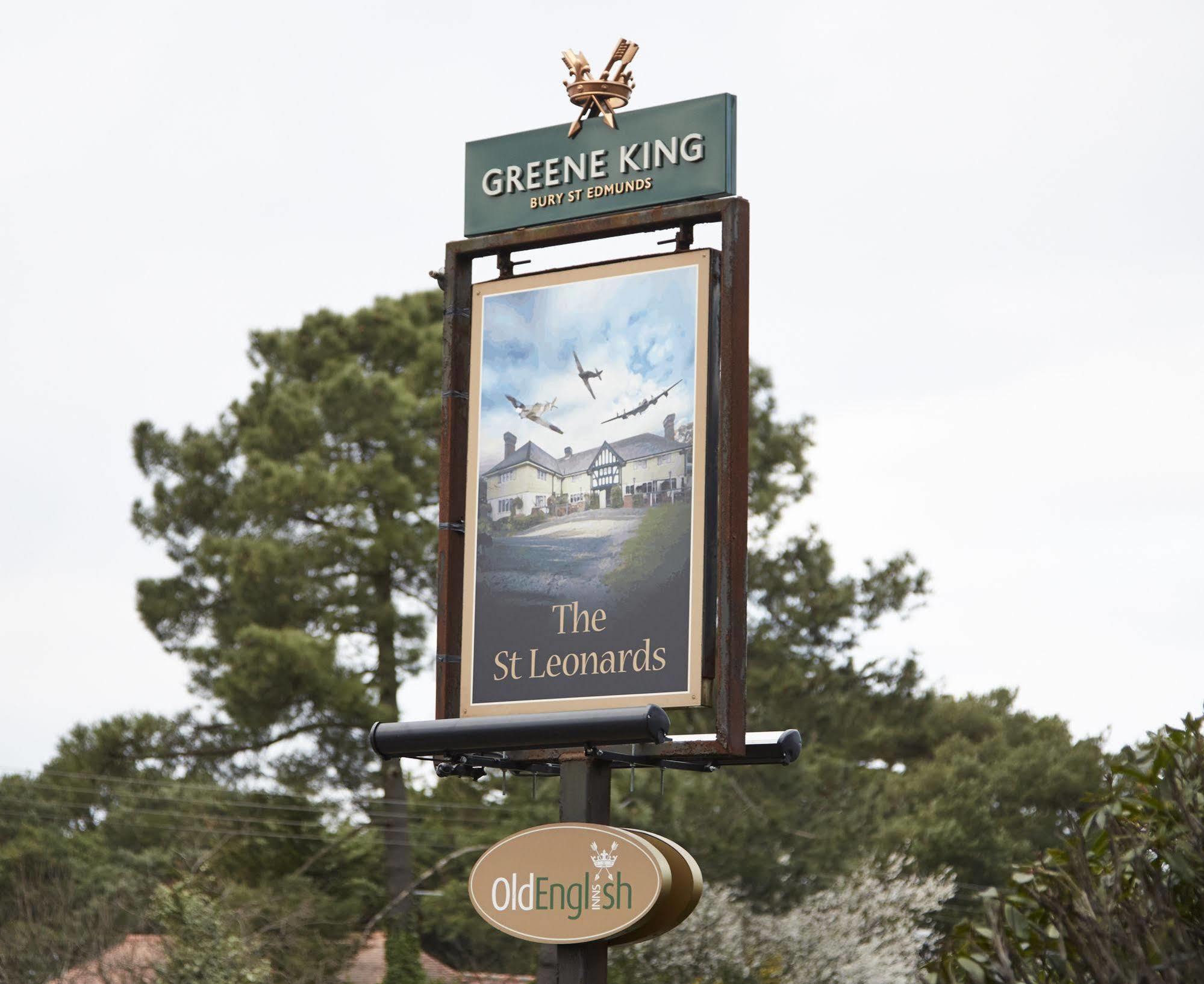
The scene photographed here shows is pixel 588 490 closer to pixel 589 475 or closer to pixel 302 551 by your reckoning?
pixel 589 475

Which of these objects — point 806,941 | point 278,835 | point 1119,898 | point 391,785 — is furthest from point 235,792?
point 1119,898

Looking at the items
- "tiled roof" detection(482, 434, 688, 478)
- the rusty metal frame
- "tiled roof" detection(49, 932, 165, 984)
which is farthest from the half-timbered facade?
"tiled roof" detection(49, 932, 165, 984)

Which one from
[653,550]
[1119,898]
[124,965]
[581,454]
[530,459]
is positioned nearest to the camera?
[1119,898]

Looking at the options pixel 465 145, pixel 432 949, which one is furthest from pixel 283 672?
pixel 465 145

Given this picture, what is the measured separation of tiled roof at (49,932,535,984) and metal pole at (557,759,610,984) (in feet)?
50.7

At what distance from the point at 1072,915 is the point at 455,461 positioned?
210 inches

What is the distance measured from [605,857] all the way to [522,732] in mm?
864

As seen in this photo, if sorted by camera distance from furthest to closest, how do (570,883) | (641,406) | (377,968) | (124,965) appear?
(377,968) < (124,965) < (641,406) < (570,883)

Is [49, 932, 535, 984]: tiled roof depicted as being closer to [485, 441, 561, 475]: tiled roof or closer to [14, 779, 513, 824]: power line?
[14, 779, 513, 824]: power line

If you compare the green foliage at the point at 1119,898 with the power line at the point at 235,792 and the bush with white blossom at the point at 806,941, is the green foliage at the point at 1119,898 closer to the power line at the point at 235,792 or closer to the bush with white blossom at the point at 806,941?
the bush with white blossom at the point at 806,941

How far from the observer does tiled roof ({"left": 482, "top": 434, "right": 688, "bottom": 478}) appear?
1032cm

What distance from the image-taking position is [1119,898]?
6.93 metres

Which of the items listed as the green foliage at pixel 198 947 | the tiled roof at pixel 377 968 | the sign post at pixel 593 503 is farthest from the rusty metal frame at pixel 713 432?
the tiled roof at pixel 377 968

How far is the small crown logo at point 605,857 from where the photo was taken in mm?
9359
